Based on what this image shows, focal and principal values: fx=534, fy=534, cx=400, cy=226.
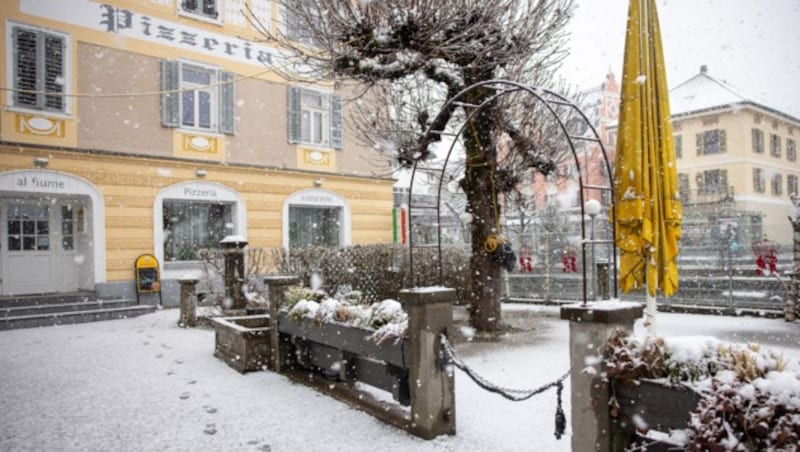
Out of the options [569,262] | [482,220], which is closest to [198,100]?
[482,220]

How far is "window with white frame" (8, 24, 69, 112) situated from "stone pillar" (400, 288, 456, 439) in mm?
10845

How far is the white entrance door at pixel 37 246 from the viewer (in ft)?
40.1

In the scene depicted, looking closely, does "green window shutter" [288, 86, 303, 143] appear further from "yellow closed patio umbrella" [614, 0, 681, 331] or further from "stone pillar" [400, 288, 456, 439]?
"stone pillar" [400, 288, 456, 439]

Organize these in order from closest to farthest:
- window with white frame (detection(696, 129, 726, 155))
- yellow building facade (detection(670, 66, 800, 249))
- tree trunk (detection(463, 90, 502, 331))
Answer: tree trunk (detection(463, 90, 502, 331))
yellow building facade (detection(670, 66, 800, 249))
window with white frame (detection(696, 129, 726, 155))

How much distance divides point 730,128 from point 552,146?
2711cm

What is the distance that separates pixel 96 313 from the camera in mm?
11703

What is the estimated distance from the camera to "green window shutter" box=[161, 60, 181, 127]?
44.8 feet

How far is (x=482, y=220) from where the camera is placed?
29.4ft

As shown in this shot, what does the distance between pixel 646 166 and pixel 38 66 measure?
42.0 ft

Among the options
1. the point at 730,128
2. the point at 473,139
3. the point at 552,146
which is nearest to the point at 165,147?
the point at 473,139

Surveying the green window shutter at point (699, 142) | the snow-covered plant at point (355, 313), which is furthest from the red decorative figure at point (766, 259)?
the green window shutter at point (699, 142)

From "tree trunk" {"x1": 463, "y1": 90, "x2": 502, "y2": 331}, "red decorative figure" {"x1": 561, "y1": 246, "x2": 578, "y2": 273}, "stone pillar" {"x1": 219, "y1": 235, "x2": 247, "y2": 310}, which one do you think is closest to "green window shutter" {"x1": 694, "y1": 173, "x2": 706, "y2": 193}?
"red decorative figure" {"x1": 561, "y1": 246, "x2": 578, "y2": 273}

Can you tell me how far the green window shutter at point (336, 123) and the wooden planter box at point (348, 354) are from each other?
36.6ft

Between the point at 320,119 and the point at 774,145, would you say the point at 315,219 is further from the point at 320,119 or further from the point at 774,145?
the point at 774,145
